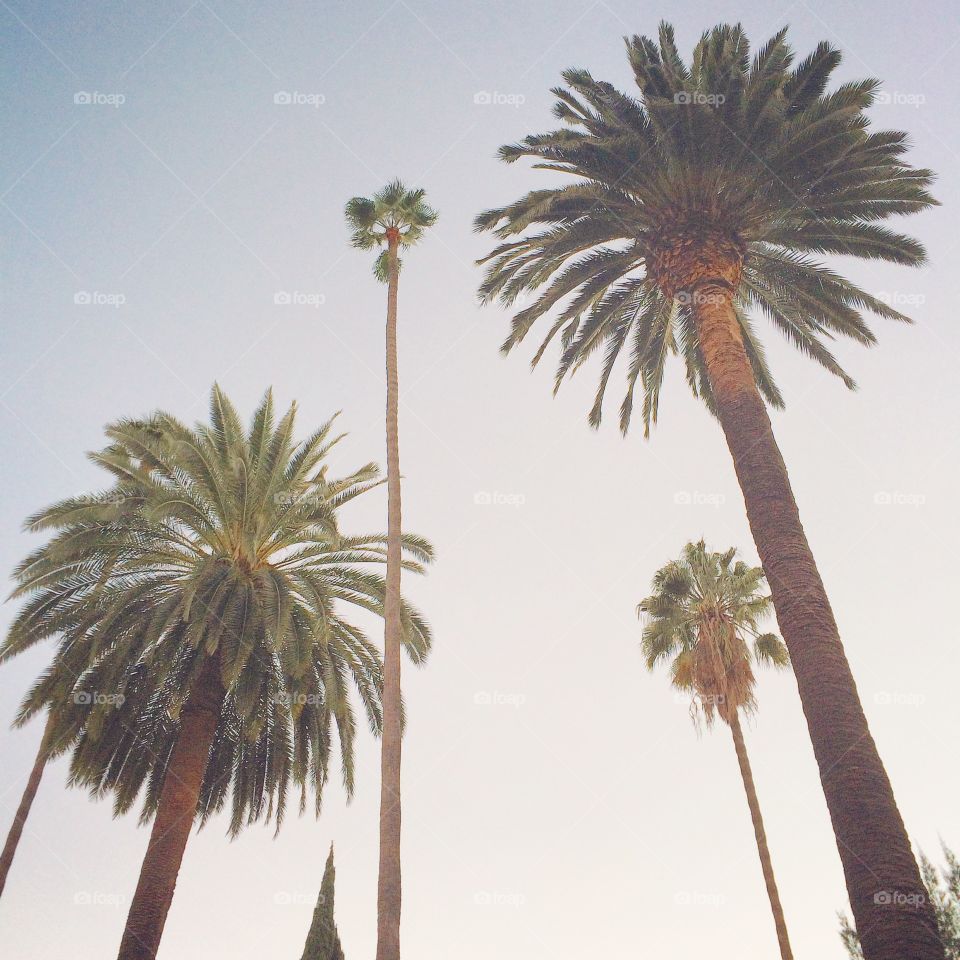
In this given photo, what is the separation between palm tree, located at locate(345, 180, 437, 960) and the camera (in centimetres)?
873

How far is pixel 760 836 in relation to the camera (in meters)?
17.5

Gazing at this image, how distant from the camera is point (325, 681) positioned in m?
15.4

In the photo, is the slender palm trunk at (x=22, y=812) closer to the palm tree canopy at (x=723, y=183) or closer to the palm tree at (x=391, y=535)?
the palm tree at (x=391, y=535)

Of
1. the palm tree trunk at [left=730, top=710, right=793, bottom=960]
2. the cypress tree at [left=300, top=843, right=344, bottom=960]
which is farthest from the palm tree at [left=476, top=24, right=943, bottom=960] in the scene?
the cypress tree at [left=300, top=843, right=344, bottom=960]

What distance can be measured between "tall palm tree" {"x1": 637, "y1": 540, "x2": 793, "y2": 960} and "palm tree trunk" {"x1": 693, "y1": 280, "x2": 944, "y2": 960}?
34.0ft

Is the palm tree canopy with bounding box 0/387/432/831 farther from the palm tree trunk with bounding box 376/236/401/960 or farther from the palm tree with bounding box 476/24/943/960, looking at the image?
A: the palm tree with bounding box 476/24/943/960

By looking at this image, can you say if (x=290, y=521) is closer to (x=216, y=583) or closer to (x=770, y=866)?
(x=216, y=583)

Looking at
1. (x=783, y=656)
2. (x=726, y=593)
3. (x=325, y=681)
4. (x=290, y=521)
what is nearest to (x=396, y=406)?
(x=290, y=521)

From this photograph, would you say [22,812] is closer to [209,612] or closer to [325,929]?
[209,612]

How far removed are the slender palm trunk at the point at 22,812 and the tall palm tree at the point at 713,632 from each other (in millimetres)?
14466

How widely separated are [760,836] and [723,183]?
14.1m

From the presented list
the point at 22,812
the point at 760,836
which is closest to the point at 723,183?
the point at 760,836

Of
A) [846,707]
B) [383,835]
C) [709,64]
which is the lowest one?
[383,835]

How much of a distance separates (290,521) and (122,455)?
3.98m
